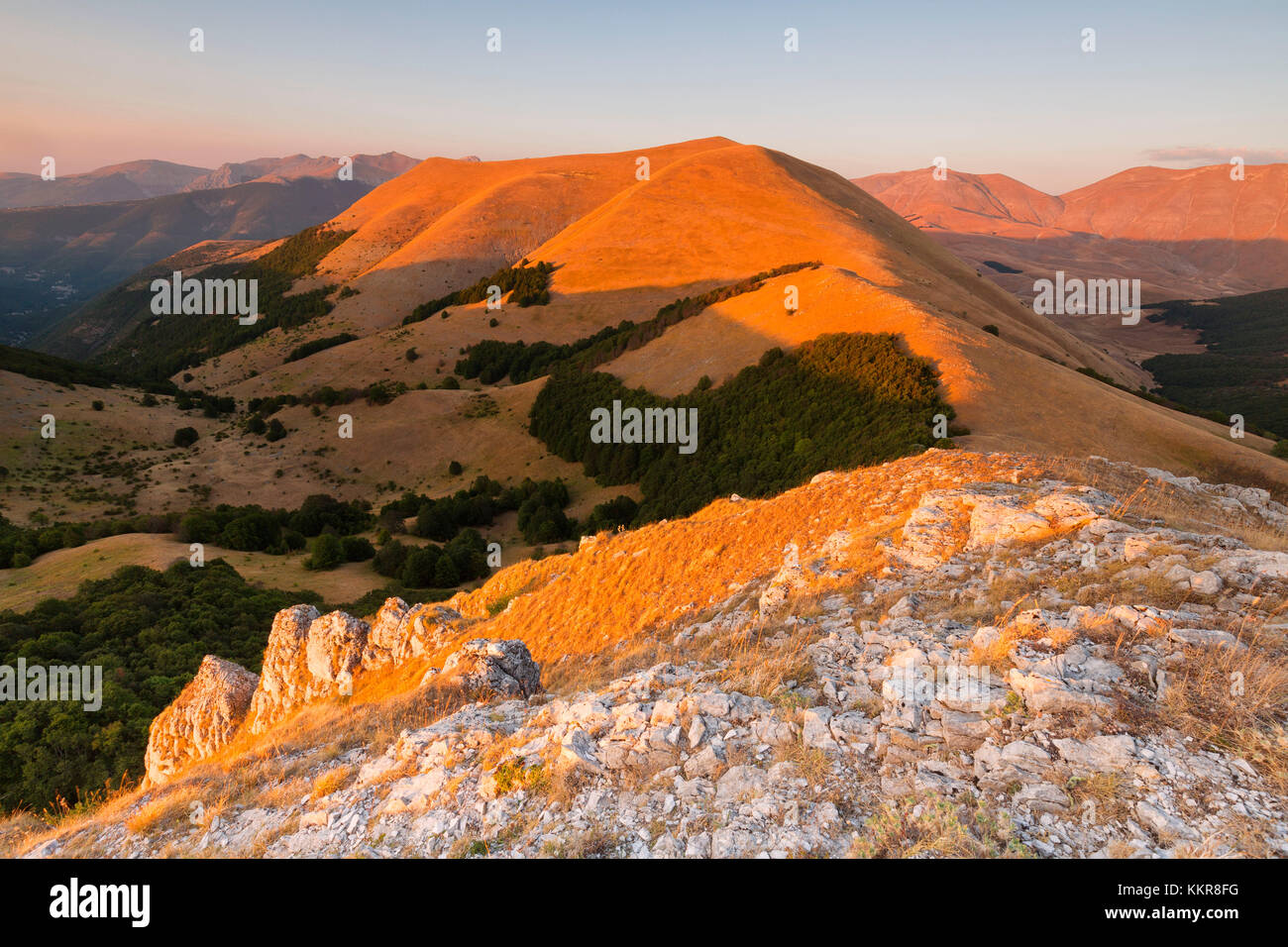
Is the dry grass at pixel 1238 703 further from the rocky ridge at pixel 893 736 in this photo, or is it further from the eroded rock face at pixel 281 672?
the eroded rock face at pixel 281 672

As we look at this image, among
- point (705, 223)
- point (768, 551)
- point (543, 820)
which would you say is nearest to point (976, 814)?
Answer: point (543, 820)

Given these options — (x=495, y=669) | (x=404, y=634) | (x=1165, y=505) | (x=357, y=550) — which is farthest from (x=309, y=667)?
(x=357, y=550)

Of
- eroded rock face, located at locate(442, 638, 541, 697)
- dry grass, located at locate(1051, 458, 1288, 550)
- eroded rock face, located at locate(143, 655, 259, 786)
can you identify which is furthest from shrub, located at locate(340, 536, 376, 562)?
dry grass, located at locate(1051, 458, 1288, 550)

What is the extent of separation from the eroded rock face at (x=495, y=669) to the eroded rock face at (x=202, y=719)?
26.6ft

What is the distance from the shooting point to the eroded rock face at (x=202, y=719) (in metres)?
13.4

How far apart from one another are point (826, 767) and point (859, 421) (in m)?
30.3

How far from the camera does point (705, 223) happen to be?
323ft

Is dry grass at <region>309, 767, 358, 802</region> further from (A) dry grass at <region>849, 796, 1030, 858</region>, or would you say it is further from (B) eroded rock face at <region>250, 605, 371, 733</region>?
(B) eroded rock face at <region>250, 605, 371, 733</region>

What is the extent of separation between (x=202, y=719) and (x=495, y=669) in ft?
32.7

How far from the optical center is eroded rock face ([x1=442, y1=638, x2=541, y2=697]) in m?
8.56

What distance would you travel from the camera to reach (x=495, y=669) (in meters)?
8.79

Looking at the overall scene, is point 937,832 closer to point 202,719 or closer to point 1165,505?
point 1165,505
